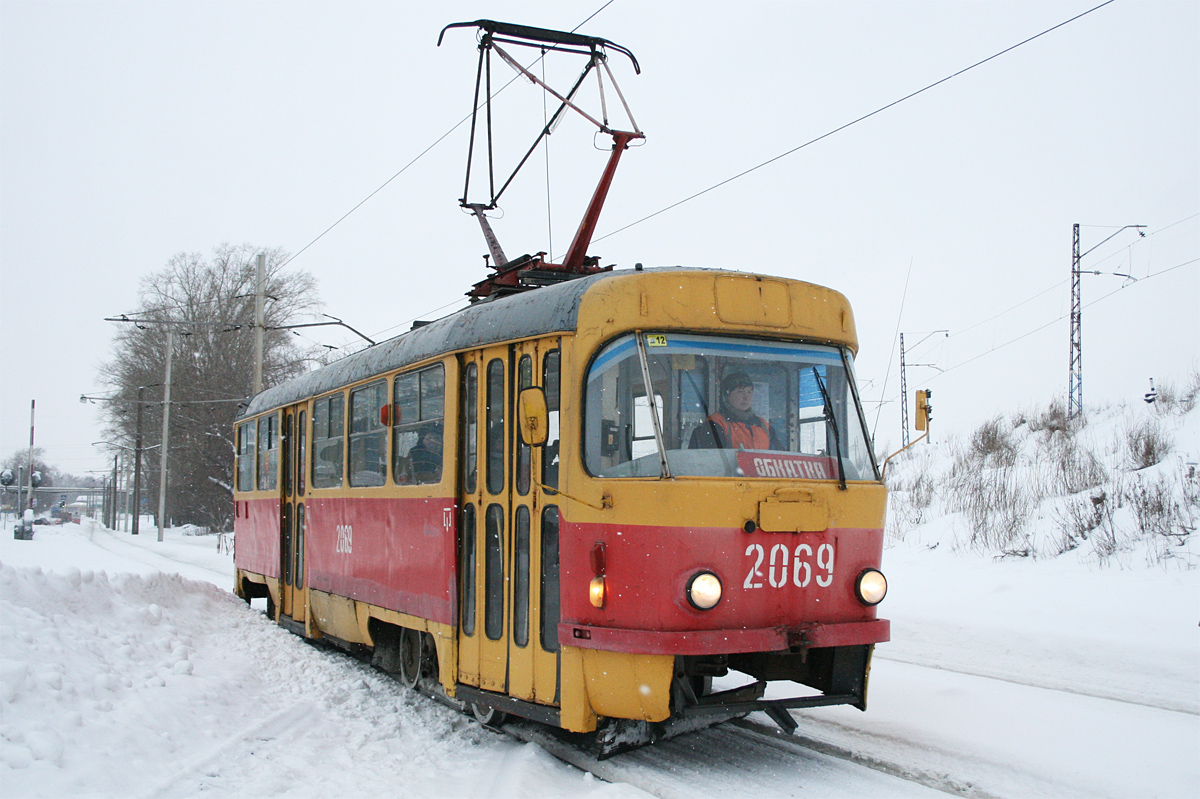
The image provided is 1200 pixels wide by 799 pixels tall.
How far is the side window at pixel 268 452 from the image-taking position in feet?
38.0

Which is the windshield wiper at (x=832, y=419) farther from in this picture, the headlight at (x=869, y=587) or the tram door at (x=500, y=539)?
the tram door at (x=500, y=539)

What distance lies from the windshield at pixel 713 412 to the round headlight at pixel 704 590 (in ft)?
1.85

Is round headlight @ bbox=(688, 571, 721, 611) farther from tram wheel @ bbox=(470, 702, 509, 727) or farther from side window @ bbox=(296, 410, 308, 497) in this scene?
side window @ bbox=(296, 410, 308, 497)

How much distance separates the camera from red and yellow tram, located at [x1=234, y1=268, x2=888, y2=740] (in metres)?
5.20

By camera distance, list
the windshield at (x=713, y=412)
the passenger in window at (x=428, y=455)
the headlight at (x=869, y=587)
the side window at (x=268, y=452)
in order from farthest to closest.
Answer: the side window at (x=268, y=452) < the passenger in window at (x=428, y=455) < the headlight at (x=869, y=587) < the windshield at (x=713, y=412)

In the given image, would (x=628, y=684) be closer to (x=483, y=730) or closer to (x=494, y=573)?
(x=494, y=573)

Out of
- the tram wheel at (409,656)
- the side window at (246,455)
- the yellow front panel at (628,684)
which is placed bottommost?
the tram wheel at (409,656)

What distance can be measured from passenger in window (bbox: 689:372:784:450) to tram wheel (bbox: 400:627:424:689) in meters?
3.42

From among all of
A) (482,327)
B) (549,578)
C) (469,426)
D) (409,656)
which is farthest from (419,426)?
(549,578)

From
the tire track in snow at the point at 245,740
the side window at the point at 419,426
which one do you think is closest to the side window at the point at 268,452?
the side window at the point at 419,426

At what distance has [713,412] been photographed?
17.8 feet

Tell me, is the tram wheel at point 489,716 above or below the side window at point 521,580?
below

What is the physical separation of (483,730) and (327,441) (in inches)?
158

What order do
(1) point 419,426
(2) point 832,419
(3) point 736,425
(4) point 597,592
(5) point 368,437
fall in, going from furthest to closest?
(5) point 368,437 < (1) point 419,426 < (2) point 832,419 < (3) point 736,425 < (4) point 597,592
